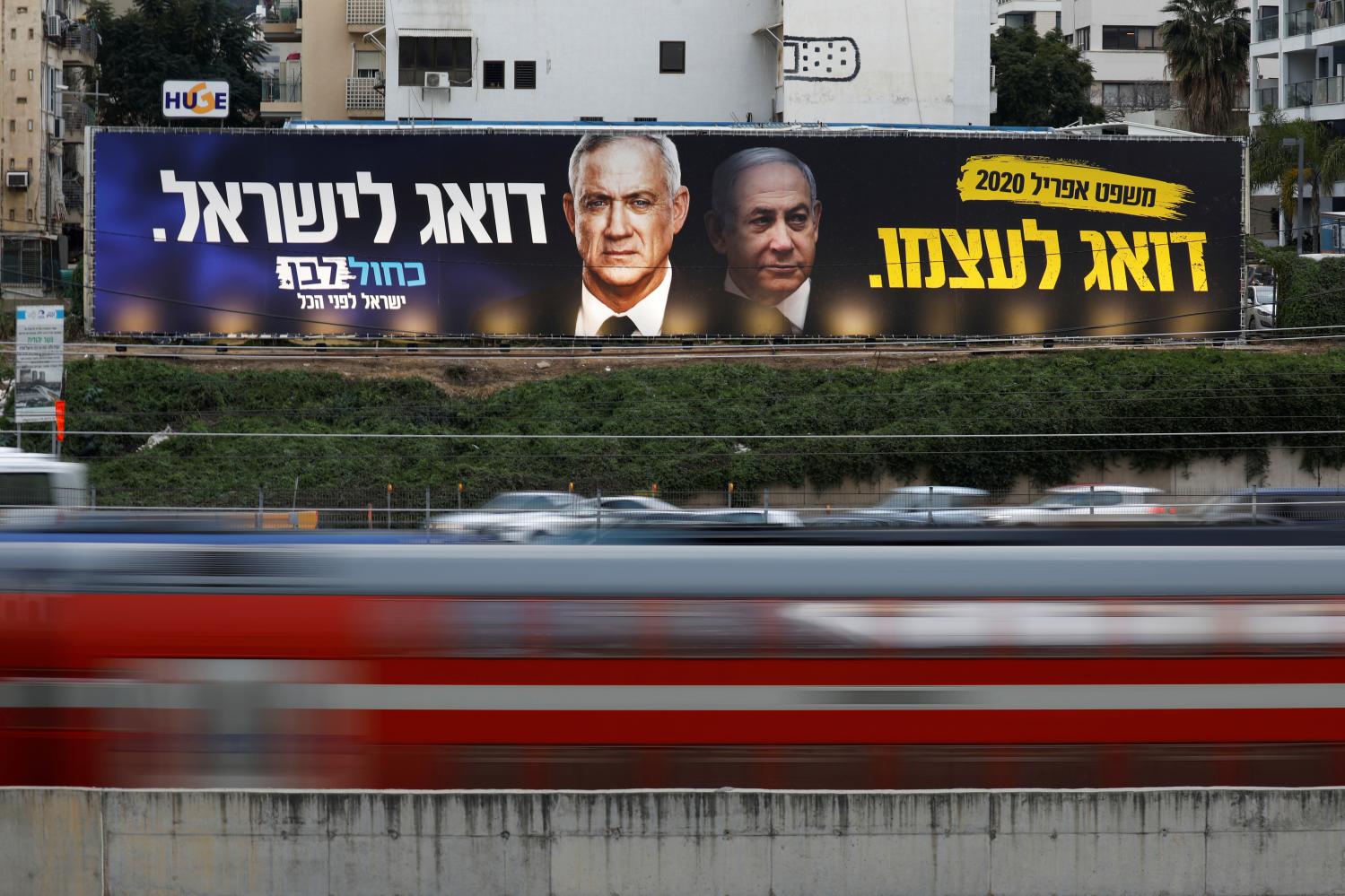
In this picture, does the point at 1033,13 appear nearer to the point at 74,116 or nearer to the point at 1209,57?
the point at 1209,57

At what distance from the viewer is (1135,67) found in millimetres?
102875

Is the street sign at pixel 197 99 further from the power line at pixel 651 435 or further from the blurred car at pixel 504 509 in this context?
the blurred car at pixel 504 509

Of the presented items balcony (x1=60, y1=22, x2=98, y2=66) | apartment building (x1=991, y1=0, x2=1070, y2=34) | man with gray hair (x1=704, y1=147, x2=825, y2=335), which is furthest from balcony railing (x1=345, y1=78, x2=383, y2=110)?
apartment building (x1=991, y1=0, x2=1070, y2=34)

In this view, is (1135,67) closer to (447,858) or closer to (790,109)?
(790,109)

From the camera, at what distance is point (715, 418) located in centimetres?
4700

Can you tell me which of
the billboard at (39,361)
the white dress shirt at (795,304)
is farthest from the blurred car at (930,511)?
the billboard at (39,361)

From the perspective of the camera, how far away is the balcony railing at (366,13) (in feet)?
245

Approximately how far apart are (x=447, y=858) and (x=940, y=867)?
3.37 m

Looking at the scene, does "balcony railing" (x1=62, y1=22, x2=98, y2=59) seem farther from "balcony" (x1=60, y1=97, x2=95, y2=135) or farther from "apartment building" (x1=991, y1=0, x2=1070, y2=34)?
"apartment building" (x1=991, y1=0, x2=1070, y2=34)

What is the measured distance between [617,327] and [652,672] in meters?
41.2

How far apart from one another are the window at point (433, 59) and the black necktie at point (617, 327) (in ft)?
63.0

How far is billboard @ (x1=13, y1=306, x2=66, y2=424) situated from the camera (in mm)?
31094

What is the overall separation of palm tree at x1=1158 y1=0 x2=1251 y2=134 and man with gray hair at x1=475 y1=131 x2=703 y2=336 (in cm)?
4580

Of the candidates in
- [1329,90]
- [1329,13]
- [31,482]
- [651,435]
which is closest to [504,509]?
[31,482]
